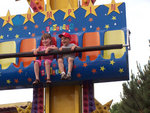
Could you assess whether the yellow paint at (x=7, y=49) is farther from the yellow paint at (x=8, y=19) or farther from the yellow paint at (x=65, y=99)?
the yellow paint at (x=65, y=99)

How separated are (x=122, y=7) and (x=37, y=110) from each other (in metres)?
2.88

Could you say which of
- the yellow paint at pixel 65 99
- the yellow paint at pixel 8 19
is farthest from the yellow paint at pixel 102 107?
the yellow paint at pixel 8 19

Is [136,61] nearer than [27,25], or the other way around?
[27,25]

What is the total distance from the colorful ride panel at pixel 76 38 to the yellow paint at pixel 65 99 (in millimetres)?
368

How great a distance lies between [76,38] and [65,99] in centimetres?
134

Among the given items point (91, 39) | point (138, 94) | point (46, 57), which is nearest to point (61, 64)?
point (46, 57)

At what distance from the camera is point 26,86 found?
7.52m

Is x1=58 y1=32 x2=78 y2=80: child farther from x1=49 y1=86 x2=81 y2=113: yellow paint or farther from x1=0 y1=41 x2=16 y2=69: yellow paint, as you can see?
x1=0 y1=41 x2=16 y2=69: yellow paint

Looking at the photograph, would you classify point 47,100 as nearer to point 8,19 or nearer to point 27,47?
point 27,47

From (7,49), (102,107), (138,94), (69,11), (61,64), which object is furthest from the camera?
(138,94)

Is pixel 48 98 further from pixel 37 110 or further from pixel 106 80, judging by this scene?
pixel 106 80

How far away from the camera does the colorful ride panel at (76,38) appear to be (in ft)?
22.6

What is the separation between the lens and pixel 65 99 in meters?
7.51

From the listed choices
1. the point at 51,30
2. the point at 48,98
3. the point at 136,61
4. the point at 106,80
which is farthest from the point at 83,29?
the point at 136,61
